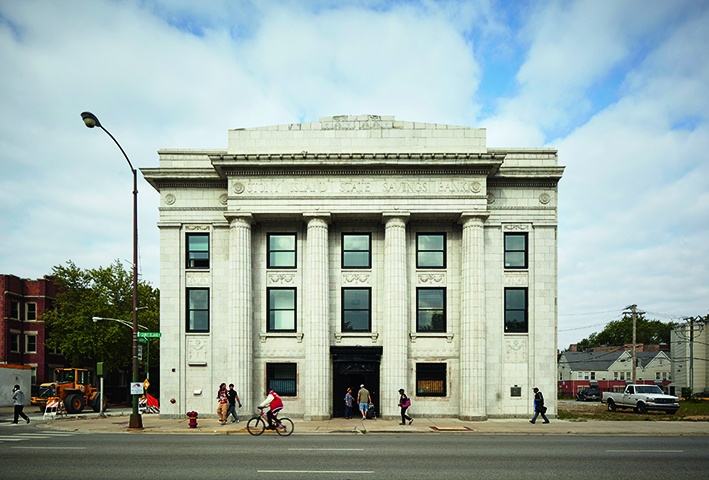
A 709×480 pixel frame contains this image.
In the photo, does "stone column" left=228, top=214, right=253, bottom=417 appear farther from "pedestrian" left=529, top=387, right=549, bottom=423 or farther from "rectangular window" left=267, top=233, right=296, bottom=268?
"pedestrian" left=529, top=387, right=549, bottom=423

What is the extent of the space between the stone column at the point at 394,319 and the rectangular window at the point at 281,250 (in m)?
5.25

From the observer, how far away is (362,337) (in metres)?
31.8

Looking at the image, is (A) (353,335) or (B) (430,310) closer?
(A) (353,335)

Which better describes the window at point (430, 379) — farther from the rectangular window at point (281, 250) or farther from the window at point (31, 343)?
the window at point (31, 343)

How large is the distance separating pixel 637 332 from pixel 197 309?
135798 millimetres

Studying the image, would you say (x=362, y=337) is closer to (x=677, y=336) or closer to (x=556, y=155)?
(x=556, y=155)

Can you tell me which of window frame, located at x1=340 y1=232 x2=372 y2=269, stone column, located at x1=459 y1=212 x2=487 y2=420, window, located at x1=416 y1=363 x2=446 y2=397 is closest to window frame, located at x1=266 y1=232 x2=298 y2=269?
window frame, located at x1=340 y1=232 x2=372 y2=269

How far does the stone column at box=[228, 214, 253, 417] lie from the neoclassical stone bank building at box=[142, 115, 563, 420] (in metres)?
0.07

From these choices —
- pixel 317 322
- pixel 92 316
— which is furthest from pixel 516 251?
pixel 92 316

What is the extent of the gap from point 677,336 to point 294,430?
85468mm

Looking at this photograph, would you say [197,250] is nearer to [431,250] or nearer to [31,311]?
[431,250]

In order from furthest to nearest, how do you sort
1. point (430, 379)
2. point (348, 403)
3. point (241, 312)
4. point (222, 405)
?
point (430, 379) → point (241, 312) → point (348, 403) → point (222, 405)

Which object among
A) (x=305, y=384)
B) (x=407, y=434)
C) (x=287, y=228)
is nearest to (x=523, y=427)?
(x=407, y=434)

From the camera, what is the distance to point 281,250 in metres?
32.7
